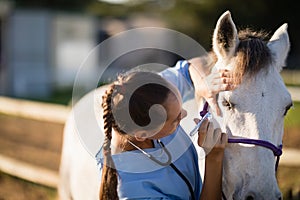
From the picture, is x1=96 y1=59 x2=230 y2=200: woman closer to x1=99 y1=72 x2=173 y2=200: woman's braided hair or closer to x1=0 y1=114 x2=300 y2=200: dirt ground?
x1=99 y1=72 x2=173 y2=200: woman's braided hair

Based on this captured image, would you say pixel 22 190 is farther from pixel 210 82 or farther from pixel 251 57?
pixel 251 57

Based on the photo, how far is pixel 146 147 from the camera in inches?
94.3

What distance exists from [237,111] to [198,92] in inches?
14.7

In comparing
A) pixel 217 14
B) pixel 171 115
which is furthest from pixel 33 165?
pixel 217 14

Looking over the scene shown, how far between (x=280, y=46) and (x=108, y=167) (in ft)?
3.05

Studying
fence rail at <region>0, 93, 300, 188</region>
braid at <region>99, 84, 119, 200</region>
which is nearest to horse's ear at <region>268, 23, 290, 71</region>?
braid at <region>99, 84, 119, 200</region>

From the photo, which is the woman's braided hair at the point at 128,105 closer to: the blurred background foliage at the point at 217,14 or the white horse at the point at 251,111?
the white horse at the point at 251,111

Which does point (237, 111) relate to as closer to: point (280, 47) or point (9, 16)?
point (280, 47)

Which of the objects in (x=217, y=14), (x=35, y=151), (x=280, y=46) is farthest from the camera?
(x=217, y=14)

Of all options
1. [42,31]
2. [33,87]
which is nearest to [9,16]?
[42,31]

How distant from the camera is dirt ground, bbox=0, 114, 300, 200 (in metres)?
5.16

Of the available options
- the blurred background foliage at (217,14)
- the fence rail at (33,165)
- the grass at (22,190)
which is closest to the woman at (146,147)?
the grass at (22,190)

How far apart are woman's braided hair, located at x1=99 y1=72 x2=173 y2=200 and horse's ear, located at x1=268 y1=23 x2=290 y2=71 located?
498 mm

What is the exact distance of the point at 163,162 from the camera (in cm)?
235
